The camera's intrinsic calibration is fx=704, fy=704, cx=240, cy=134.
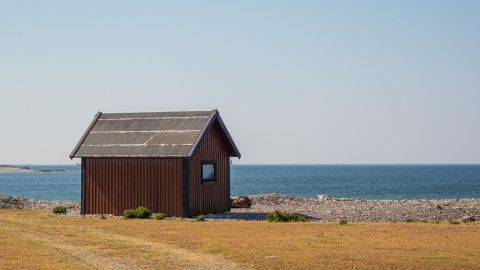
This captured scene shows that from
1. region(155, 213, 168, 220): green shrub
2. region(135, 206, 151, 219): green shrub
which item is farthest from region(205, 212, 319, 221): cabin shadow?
region(135, 206, 151, 219): green shrub

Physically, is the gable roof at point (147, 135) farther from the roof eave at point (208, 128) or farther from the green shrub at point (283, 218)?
the green shrub at point (283, 218)

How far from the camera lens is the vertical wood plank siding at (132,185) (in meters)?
37.5

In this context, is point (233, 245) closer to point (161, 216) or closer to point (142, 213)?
point (161, 216)

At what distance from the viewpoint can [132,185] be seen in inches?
1521

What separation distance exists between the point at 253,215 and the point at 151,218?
633 cm

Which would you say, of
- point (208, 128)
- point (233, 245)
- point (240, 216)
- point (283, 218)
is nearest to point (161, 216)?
point (240, 216)

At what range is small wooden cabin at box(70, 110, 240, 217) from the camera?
123 feet

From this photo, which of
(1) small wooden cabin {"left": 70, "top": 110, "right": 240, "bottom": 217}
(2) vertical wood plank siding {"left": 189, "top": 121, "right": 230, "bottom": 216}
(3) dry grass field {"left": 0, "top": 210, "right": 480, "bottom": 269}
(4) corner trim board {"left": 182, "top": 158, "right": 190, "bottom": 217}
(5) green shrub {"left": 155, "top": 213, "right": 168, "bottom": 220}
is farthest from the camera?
(2) vertical wood plank siding {"left": 189, "top": 121, "right": 230, "bottom": 216}

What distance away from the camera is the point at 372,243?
82.3ft

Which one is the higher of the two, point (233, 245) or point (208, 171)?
point (208, 171)

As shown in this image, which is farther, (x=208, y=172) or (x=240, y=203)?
(x=240, y=203)

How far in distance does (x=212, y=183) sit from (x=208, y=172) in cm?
68

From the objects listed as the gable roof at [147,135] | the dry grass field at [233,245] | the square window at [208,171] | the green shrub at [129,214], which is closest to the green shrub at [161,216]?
the dry grass field at [233,245]

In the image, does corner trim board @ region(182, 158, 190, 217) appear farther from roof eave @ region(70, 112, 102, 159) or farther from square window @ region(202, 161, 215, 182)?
roof eave @ region(70, 112, 102, 159)
